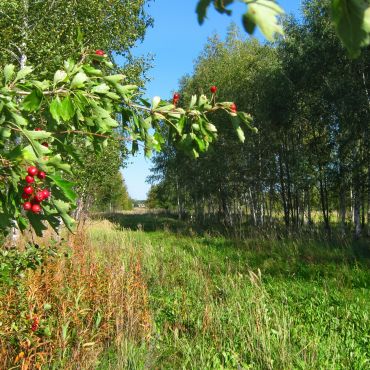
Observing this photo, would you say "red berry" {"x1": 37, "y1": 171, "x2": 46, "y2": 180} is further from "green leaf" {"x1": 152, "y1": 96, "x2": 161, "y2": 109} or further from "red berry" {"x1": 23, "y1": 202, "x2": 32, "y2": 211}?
"green leaf" {"x1": 152, "y1": 96, "x2": 161, "y2": 109}

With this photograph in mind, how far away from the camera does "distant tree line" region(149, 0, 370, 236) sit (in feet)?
48.5

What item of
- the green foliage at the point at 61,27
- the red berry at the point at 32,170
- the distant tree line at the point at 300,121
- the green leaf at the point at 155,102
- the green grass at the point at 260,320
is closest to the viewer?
the red berry at the point at 32,170

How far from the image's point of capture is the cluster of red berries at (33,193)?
5.04 ft

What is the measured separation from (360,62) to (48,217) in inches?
592

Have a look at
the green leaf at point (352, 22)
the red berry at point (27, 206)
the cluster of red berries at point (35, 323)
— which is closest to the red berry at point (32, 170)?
the red berry at point (27, 206)

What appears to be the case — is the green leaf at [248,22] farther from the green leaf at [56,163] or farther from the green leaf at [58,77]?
the green leaf at [58,77]

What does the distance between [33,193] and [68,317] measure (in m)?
2.79

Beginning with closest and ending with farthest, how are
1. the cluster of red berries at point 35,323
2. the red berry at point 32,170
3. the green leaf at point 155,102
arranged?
1. the red berry at point 32,170
2. the green leaf at point 155,102
3. the cluster of red berries at point 35,323

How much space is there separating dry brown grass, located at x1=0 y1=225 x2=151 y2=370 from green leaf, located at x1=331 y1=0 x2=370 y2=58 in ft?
10.0

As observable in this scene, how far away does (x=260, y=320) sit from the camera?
14.7ft

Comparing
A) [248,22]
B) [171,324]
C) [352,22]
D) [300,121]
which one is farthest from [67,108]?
[300,121]

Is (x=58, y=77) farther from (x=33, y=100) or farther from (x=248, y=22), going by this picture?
(x=248, y=22)

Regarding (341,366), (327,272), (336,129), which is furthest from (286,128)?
(341,366)

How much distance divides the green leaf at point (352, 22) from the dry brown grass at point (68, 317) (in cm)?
306
